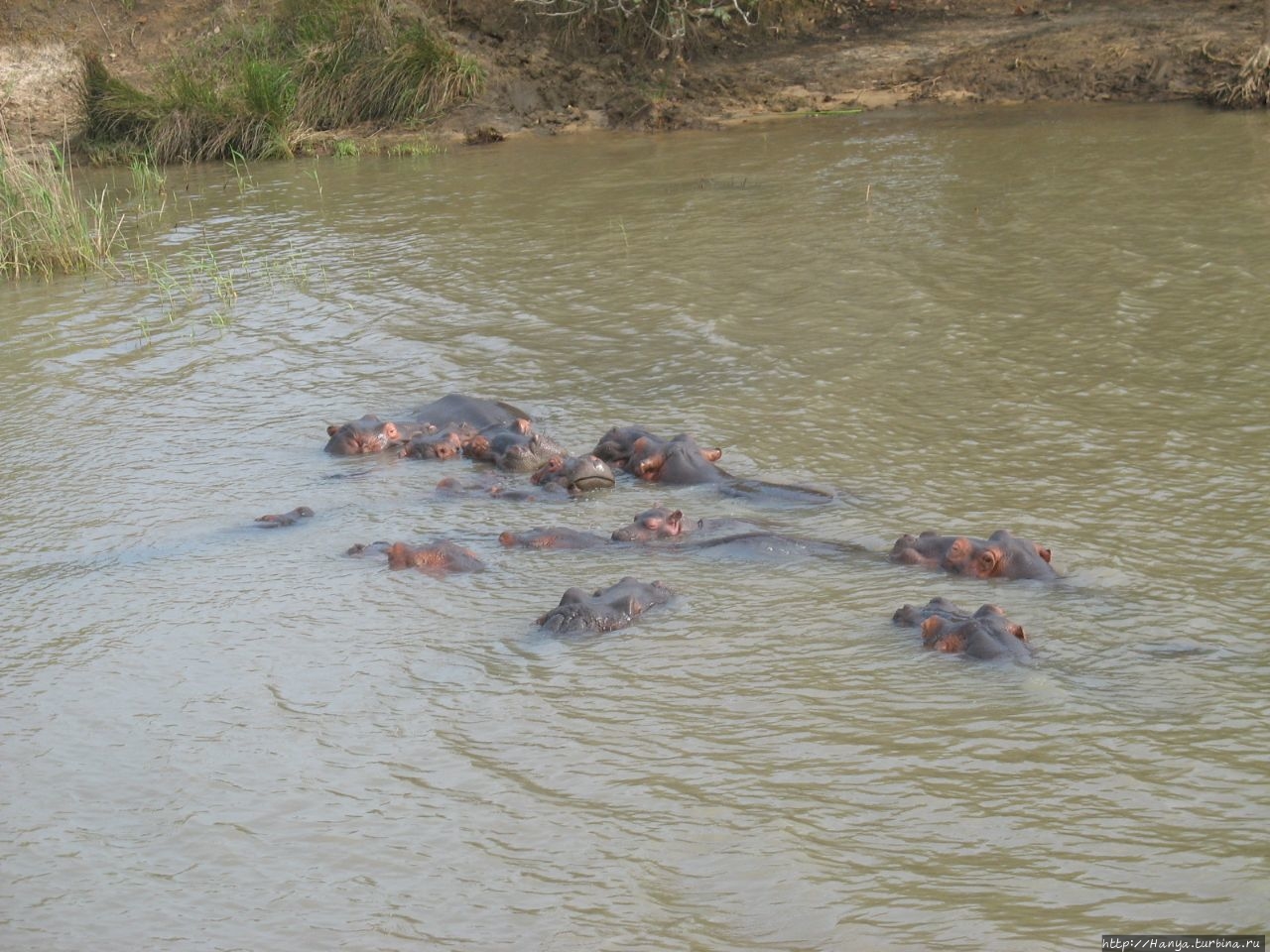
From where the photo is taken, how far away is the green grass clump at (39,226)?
38.8ft

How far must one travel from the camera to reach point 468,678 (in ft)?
16.4

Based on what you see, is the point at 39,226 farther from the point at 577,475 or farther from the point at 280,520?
the point at 577,475

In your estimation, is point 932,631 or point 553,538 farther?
point 553,538

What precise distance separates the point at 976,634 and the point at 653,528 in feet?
5.45

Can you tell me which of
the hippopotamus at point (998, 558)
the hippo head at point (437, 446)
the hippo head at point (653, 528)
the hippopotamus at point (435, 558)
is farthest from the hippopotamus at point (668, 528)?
the hippo head at point (437, 446)

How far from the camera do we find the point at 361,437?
298 inches

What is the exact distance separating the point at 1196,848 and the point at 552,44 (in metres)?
16.2

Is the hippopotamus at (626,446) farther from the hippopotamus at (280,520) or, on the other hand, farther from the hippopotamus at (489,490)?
the hippopotamus at (280,520)

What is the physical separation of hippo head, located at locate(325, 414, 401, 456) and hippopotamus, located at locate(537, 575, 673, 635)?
2.51 metres

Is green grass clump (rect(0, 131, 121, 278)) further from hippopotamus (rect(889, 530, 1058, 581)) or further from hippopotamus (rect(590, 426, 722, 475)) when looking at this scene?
hippopotamus (rect(889, 530, 1058, 581))

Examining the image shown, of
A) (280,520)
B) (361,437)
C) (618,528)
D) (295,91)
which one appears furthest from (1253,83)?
(280,520)

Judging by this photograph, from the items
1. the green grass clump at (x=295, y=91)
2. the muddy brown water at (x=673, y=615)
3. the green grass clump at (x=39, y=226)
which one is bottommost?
the muddy brown water at (x=673, y=615)

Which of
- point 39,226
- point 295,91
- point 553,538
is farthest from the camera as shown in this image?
point 295,91

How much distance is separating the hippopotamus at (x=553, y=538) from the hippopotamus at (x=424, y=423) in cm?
141
